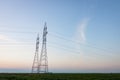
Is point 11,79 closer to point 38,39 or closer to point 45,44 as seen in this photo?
point 45,44

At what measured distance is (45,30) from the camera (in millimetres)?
68062

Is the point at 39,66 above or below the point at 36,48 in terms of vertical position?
below

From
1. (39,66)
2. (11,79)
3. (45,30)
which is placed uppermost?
(45,30)

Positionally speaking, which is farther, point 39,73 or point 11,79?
point 39,73

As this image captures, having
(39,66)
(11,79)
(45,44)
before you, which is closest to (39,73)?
(39,66)

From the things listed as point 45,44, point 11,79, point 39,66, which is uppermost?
point 45,44

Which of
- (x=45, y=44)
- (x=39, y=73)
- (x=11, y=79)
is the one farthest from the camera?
(x=39, y=73)

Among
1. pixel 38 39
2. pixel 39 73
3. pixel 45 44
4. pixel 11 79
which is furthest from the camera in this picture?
pixel 38 39

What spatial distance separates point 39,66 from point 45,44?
751 cm

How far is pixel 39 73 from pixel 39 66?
528 cm

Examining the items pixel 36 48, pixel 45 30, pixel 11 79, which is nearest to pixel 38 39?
pixel 36 48

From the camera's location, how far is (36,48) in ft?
254

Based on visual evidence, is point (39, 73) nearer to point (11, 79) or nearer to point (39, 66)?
point (39, 66)

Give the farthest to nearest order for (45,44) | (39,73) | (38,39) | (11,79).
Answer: (38,39), (39,73), (45,44), (11,79)
